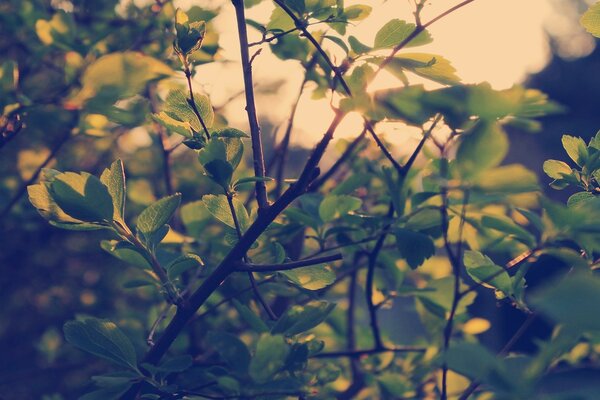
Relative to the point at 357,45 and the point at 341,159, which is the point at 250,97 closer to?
the point at 357,45

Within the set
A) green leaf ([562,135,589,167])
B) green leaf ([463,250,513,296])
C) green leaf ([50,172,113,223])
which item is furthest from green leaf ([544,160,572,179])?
green leaf ([50,172,113,223])

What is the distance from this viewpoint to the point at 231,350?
0.76m

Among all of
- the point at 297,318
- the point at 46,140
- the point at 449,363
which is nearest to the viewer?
the point at 449,363

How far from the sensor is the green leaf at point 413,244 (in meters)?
0.91

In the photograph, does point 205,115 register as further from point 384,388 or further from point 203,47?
point 384,388

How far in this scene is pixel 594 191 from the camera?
3.24 ft

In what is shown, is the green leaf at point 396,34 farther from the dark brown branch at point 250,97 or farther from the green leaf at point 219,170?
the green leaf at point 219,170

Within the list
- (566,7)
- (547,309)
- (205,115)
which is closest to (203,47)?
(205,115)

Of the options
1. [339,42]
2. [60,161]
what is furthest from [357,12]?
[60,161]

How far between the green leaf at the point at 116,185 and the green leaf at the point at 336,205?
1.22 ft

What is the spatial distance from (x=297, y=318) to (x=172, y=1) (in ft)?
4.12

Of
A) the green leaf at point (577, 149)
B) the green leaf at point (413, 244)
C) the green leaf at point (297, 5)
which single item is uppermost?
the green leaf at point (297, 5)

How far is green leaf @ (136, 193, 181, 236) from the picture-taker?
0.89 meters

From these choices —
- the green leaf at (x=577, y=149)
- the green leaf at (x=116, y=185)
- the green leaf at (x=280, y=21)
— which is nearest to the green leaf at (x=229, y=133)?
the green leaf at (x=116, y=185)
